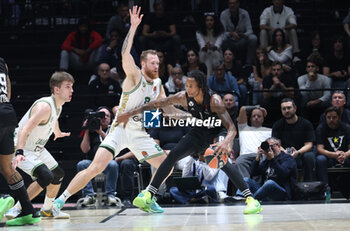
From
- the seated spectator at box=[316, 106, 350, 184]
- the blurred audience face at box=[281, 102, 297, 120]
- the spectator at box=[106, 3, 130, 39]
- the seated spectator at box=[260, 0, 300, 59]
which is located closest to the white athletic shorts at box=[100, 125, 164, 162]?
the blurred audience face at box=[281, 102, 297, 120]

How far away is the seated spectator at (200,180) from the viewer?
8.62 meters

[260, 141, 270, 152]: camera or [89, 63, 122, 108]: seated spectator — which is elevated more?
[89, 63, 122, 108]: seated spectator

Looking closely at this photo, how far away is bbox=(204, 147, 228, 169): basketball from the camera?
6875 mm

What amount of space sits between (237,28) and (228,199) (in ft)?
13.4

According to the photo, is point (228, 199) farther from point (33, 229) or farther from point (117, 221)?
point (33, 229)

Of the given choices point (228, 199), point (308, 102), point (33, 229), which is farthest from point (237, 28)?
point (33, 229)

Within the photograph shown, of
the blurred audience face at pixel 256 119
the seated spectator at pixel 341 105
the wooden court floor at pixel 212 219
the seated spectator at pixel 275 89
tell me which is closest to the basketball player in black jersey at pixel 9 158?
the wooden court floor at pixel 212 219

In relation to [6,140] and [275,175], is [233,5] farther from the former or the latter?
[6,140]

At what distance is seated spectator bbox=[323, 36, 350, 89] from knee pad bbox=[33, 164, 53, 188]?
583 cm

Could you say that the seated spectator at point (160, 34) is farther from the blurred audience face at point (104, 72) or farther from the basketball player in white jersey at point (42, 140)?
the basketball player in white jersey at point (42, 140)

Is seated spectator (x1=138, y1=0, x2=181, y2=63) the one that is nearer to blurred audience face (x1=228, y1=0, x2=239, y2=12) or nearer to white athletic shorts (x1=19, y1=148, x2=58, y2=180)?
blurred audience face (x1=228, y1=0, x2=239, y2=12)

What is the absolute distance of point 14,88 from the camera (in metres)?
11.3

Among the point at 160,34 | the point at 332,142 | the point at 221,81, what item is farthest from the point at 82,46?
the point at 332,142

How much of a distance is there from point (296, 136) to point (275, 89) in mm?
1067
